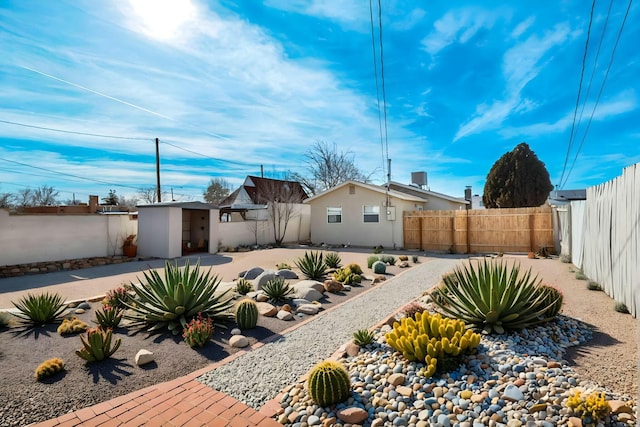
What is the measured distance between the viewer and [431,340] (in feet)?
11.2

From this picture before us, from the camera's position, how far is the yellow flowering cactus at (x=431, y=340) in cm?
329

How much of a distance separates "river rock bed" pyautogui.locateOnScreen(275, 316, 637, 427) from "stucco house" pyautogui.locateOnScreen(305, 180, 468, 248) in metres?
13.9

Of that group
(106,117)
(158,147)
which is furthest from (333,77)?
(158,147)

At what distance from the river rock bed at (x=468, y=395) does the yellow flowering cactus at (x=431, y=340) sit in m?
0.12

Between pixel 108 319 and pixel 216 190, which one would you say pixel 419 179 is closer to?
pixel 108 319

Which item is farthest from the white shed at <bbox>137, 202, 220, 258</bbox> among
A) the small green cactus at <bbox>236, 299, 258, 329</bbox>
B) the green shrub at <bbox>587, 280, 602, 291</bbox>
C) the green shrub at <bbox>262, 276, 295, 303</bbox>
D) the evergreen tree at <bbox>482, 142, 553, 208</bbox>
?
the evergreen tree at <bbox>482, 142, 553, 208</bbox>

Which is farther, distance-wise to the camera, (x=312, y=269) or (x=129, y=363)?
(x=312, y=269)

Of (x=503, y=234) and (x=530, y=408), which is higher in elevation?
(x=503, y=234)

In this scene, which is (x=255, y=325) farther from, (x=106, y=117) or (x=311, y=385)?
(x=106, y=117)

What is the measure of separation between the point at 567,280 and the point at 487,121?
7439mm

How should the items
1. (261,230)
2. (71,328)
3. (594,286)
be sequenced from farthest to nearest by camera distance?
(261,230) < (594,286) < (71,328)

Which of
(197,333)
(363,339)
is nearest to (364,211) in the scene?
(363,339)

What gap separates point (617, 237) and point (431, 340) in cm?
500

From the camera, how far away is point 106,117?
A: 522 inches
